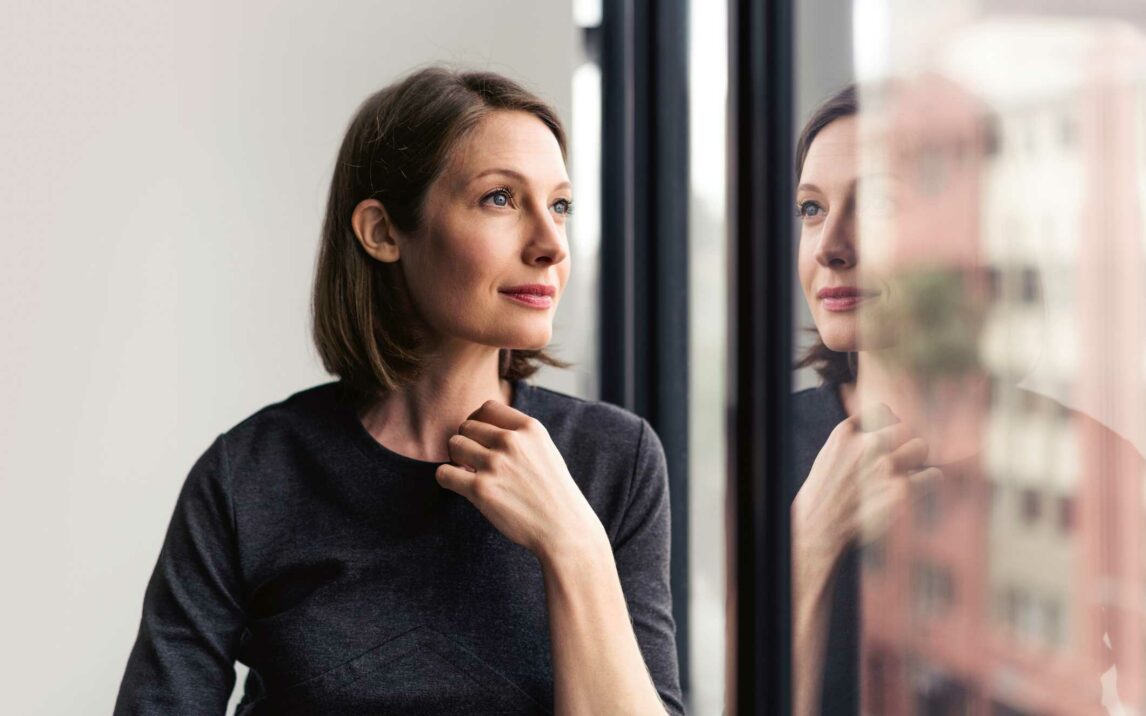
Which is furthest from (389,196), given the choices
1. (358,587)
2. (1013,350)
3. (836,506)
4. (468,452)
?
(1013,350)

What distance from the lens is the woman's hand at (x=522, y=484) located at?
3.20 feet

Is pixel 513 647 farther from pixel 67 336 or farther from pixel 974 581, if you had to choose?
pixel 67 336

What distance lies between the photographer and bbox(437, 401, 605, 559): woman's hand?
97 centimetres

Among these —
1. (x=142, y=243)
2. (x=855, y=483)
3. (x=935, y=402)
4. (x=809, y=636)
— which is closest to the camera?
(x=935, y=402)

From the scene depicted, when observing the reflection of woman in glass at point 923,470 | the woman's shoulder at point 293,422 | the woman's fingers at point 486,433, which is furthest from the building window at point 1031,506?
the woman's shoulder at point 293,422

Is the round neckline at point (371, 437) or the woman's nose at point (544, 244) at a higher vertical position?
the woman's nose at point (544, 244)

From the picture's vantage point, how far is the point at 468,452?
1030 millimetres

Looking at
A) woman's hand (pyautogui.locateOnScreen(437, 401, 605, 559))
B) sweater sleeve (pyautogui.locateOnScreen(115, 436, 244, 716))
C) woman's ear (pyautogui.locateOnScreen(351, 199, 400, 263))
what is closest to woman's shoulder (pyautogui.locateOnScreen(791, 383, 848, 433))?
woman's hand (pyautogui.locateOnScreen(437, 401, 605, 559))

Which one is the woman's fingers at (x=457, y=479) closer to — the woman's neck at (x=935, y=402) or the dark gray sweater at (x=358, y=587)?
the dark gray sweater at (x=358, y=587)

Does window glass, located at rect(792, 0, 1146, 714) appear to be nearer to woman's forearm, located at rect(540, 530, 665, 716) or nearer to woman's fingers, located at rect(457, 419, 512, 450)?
woman's forearm, located at rect(540, 530, 665, 716)

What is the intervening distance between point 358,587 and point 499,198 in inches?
16.6

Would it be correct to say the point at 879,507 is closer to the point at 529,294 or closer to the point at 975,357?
the point at 975,357

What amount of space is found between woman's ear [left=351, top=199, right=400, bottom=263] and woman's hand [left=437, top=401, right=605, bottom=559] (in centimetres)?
22

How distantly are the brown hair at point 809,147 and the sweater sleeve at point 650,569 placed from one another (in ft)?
0.68
